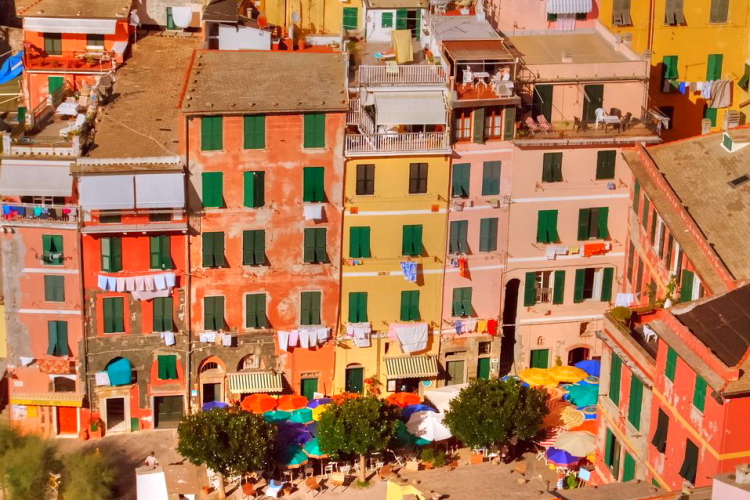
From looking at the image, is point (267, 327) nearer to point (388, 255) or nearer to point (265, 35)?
point (388, 255)

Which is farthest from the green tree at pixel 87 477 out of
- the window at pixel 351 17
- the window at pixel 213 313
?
the window at pixel 351 17

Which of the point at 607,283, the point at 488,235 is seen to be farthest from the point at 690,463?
the point at 607,283

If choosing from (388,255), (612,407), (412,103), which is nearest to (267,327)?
(388,255)

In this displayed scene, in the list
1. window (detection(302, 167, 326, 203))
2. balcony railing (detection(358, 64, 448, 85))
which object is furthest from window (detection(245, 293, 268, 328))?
balcony railing (detection(358, 64, 448, 85))

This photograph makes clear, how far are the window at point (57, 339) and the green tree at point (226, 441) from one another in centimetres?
940

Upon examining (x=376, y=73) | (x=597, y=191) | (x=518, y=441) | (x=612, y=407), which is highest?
(x=376, y=73)

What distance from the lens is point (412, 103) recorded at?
9144 centimetres

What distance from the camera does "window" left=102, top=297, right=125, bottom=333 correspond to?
303 ft

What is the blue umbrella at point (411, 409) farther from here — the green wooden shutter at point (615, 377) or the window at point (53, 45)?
the window at point (53, 45)

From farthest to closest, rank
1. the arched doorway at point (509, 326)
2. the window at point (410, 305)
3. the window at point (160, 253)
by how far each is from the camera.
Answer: the arched doorway at point (509, 326), the window at point (410, 305), the window at point (160, 253)

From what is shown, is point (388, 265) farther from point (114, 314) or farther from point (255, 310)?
point (114, 314)

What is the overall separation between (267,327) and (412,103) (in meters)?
14.5

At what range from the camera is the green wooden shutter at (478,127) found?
302 ft

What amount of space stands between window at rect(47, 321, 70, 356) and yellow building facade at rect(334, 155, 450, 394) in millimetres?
14725
